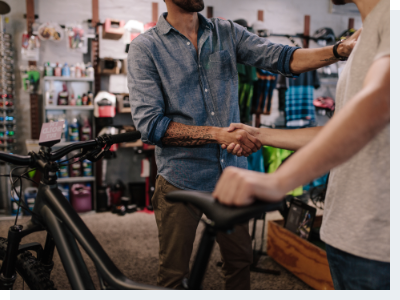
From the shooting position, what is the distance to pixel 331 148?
1.72 ft

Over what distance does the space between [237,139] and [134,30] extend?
353cm

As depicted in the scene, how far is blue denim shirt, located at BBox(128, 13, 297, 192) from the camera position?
1.40 metres

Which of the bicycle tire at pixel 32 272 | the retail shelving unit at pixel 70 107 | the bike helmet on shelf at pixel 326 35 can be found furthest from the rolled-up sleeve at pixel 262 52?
the bike helmet on shelf at pixel 326 35

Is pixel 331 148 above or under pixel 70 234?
above

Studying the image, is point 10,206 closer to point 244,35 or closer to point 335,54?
point 244,35

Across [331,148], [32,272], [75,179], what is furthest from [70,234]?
[75,179]

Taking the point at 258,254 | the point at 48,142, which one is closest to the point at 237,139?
the point at 48,142

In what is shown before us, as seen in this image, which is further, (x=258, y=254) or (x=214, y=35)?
(x=258, y=254)

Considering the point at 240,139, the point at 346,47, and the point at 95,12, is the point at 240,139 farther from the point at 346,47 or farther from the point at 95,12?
the point at 95,12

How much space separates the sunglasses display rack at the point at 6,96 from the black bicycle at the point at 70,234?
9.88ft

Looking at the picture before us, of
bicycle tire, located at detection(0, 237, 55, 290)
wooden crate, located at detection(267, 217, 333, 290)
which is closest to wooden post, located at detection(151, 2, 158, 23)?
wooden crate, located at detection(267, 217, 333, 290)

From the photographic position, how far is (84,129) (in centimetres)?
416

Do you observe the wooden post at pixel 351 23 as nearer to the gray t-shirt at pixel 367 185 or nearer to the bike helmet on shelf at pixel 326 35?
the bike helmet on shelf at pixel 326 35

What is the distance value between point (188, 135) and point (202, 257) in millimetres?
730
